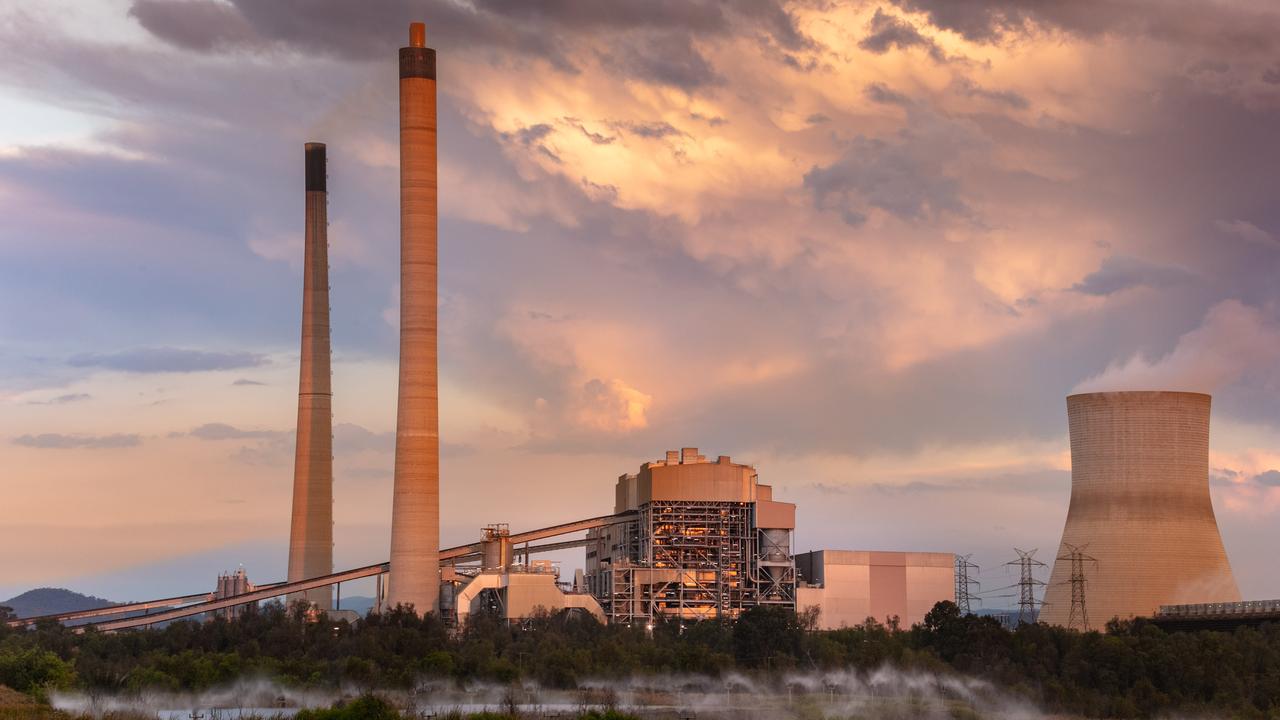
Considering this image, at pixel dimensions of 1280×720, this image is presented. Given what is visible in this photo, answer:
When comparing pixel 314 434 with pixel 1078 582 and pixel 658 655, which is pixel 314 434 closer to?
pixel 658 655

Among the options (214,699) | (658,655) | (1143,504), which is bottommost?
(214,699)

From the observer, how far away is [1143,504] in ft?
225

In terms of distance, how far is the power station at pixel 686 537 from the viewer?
6800 cm

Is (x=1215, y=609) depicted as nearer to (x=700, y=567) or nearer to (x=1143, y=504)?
(x=1143, y=504)

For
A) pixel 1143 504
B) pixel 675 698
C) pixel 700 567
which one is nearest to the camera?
pixel 675 698

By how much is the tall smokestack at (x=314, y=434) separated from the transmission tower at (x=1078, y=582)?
1525 inches

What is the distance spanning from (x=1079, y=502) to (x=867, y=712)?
86.4ft

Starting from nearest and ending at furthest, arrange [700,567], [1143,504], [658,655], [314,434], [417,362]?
[658,655], [417,362], [1143,504], [700,567], [314,434]

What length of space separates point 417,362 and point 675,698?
72.8ft

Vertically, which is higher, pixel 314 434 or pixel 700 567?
pixel 314 434

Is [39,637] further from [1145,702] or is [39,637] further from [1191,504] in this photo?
[1191,504]

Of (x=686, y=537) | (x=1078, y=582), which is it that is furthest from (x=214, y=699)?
(x=1078, y=582)

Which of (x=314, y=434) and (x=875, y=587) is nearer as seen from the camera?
(x=875, y=587)

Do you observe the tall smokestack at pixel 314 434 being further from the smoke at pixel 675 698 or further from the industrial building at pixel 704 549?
the smoke at pixel 675 698
